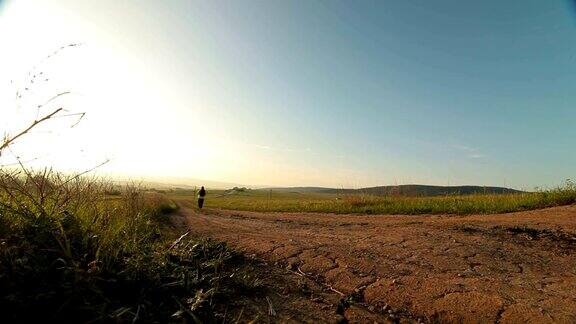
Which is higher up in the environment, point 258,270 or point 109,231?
point 109,231

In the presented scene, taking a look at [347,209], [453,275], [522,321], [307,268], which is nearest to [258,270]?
[307,268]

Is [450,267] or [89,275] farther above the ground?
[89,275]

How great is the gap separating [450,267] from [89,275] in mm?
4141

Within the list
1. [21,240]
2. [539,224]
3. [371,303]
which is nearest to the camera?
[21,240]

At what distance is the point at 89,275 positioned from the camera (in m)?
2.52

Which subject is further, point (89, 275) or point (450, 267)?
point (450, 267)

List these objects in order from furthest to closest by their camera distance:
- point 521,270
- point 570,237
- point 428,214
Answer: point 428,214 → point 570,237 → point 521,270

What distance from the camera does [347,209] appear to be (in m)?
14.3

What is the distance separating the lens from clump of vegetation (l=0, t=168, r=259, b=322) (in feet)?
7.43

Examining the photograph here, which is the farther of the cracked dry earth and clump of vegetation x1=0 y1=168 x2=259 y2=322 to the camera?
the cracked dry earth

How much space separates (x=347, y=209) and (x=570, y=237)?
8.66 m

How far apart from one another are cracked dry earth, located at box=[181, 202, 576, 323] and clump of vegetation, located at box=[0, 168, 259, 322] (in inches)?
52.4

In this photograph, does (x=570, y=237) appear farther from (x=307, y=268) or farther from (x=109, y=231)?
(x=109, y=231)

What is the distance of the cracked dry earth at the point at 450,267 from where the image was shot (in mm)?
3293
